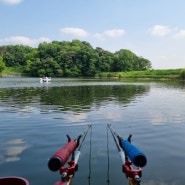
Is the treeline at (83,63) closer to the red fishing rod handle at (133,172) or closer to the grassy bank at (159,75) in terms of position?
the grassy bank at (159,75)

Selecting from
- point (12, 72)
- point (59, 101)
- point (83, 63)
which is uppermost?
point (83, 63)

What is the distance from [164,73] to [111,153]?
120575mm

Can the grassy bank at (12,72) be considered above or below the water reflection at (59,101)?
above

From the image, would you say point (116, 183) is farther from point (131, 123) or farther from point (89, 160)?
point (131, 123)

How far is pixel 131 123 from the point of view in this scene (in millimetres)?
19875

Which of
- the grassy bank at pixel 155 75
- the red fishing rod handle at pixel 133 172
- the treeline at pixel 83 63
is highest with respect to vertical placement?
the treeline at pixel 83 63

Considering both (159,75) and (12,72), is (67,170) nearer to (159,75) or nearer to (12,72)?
(159,75)

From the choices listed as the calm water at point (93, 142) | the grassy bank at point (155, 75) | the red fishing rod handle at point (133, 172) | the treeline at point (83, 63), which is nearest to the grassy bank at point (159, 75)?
the grassy bank at point (155, 75)

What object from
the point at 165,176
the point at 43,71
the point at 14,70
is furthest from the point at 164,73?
the point at 165,176

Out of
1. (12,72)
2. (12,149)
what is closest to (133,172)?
(12,149)

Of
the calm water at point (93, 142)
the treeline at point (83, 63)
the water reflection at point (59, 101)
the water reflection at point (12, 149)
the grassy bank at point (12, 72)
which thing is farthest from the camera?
the grassy bank at point (12, 72)

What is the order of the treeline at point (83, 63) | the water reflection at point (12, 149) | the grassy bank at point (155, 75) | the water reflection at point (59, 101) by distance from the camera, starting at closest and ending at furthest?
the water reflection at point (12, 149), the water reflection at point (59, 101), the grassy bank at point (155, 75), the treeline at point (83, 63)

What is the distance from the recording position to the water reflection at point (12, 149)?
11797 mm

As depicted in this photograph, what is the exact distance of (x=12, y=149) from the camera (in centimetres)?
1317
